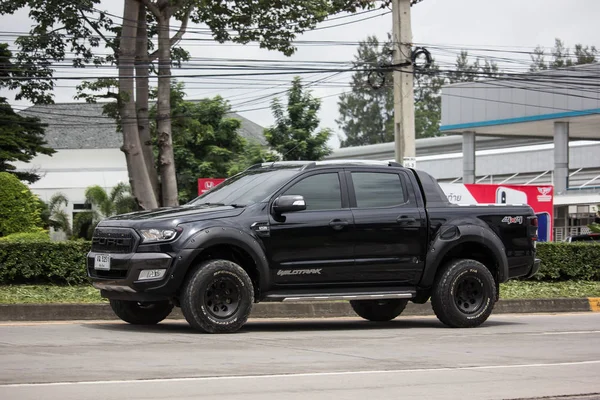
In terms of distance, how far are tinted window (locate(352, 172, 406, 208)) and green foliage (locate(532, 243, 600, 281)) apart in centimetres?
811

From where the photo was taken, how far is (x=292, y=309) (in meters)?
13.8

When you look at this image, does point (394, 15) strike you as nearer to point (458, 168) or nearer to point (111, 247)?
point (111, 247)

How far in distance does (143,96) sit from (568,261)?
43.8ft

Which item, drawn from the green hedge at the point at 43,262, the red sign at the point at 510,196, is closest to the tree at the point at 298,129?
the red sign at the point at 510,196

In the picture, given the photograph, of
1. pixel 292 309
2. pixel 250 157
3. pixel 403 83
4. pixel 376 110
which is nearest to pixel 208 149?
pixel 250 157

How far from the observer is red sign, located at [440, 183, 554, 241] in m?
22.1

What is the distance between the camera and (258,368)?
808 cm

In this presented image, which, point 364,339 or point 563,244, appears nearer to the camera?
point 364,339

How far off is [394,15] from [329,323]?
10.2 m

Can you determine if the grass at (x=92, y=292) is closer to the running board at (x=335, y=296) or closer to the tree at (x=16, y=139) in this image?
the running board at (x=335, y=296)

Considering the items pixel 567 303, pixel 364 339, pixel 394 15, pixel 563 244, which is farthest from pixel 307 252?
pixel 394 15

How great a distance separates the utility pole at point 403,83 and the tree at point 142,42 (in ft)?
16.4

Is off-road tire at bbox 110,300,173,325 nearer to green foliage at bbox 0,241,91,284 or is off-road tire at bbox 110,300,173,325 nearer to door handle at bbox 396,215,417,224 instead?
door handle at bbox 396,215,417,224

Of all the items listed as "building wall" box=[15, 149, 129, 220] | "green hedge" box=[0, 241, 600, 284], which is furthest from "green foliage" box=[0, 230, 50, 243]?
"building wall" box=[15, 149, 129, 220]
